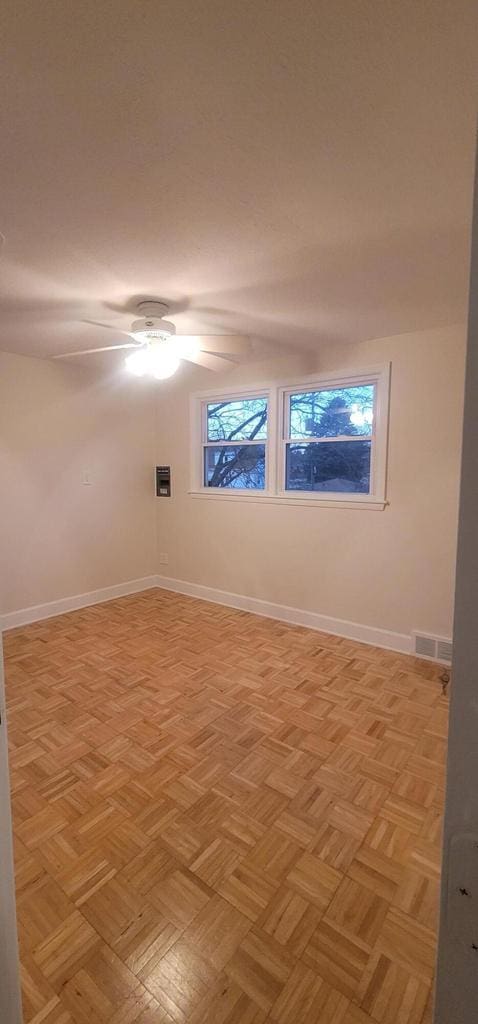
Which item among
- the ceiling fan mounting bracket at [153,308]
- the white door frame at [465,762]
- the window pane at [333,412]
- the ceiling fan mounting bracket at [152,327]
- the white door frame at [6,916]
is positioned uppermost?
the ceiling fan mounting bracket at [153,308]

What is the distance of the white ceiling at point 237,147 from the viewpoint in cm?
88

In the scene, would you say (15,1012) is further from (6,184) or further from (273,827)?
(6,184)

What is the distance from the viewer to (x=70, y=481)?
3.80 metres

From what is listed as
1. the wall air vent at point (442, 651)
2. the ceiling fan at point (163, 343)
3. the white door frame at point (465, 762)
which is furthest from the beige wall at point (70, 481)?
the white door frame at point (465, 762)

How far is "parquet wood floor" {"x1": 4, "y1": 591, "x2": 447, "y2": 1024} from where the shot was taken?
1.08 m

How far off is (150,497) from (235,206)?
3.36 meters

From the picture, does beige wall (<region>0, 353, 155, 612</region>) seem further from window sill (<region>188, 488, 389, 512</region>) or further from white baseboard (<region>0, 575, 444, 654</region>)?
window sill (<region>188, 488, 389, 512</region>)

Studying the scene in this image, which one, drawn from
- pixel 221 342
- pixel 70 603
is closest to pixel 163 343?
pixel 221 342

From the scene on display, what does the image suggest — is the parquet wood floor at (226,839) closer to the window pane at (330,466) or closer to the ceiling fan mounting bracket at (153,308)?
the window pane at (330,466)

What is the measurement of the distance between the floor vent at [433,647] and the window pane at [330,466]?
43.4 inches

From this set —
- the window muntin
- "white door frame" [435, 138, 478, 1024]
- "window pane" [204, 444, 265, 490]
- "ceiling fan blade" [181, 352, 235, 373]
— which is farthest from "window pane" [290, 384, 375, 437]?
"white door frame" [435, 138, 478, 1024]

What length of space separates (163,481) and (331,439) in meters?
1.94

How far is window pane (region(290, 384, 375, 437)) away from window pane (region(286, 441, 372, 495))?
101mm

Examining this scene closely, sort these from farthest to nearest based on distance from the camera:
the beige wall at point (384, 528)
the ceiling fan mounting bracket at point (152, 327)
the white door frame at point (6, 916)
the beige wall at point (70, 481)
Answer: the beige wall at point (70, 481) < the beige wall at point (384, 528) < the ceiling fan mounting bracket at point (152, 327) < the white door frame at point (6, 916)
